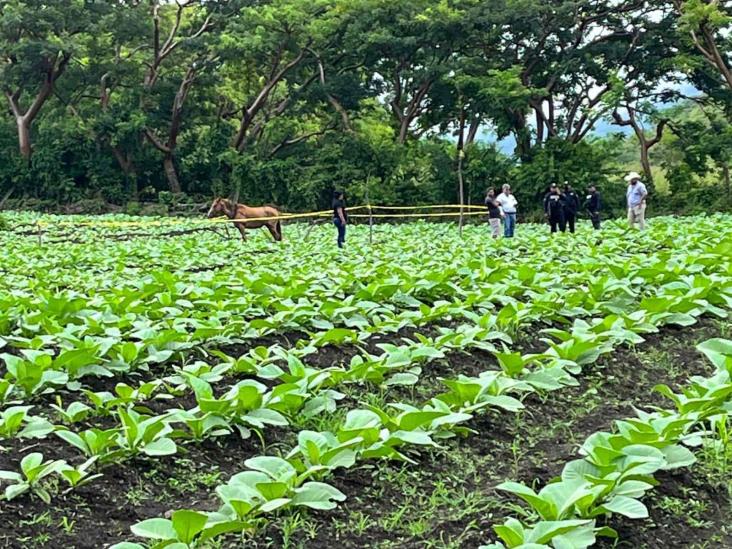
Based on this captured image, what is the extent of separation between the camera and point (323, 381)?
159 inches

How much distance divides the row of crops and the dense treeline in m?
20.9

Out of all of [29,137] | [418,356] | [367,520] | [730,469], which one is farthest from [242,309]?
[29,137]

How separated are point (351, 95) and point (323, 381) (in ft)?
92.3

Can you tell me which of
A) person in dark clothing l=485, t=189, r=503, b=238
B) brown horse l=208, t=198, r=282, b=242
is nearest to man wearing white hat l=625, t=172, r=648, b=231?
person in dark clothing l=485, t=189, r=503, b=238

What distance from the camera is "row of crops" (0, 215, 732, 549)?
8.55 ft

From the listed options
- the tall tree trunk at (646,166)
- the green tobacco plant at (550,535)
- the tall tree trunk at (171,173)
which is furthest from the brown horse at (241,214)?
the tall tree trunk at (171,173)

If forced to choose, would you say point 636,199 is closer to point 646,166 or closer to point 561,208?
point 561,208

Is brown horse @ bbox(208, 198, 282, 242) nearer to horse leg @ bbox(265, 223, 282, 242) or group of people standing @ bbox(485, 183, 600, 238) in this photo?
horse leg @ bbox(265, 223, 282, 242)

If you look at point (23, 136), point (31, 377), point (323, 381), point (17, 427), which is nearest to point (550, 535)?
point (323, 381)

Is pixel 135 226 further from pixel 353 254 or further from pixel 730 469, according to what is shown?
pixel 730 469

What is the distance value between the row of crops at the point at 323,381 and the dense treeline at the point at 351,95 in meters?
20.9

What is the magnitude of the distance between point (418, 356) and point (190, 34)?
3226cm

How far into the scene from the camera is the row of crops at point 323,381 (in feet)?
8.55

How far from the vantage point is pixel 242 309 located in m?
6.23
